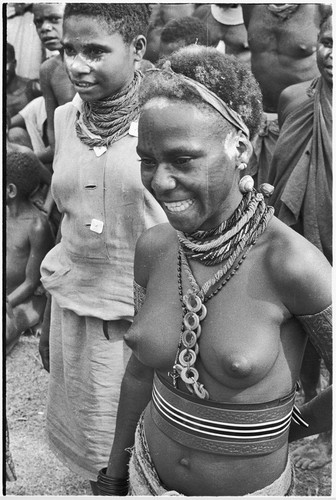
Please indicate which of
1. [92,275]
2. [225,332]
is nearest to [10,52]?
[92,275]

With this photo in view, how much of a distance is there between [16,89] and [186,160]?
152 centimetres

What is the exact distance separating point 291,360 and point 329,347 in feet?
0.36

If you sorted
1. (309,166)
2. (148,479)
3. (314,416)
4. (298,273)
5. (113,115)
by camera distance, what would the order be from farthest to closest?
1. (309,166)
2. (113,115)
3. (314,416)
4. (148,479)
5. (298,273)

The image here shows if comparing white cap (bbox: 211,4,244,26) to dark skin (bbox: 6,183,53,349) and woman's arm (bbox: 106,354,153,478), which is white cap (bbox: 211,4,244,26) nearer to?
dark skin (bbox: 6,183,53,349)

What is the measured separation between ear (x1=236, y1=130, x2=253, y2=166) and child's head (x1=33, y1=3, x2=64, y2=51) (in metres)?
1.32

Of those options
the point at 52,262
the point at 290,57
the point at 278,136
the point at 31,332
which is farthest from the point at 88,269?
the point at 290,57

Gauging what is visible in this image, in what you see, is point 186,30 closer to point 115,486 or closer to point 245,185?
point 245,185

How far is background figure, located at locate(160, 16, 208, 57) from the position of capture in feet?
9.43

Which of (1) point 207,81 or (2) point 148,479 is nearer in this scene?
(1) point 207,81

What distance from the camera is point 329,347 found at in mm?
1944

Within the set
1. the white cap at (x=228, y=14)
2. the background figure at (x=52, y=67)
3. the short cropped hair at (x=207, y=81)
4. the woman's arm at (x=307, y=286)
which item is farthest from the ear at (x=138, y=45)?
the woman's arm at (x=307, y=286)

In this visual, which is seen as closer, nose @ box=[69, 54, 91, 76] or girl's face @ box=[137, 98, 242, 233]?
girl's face @ box=[137, 98, 242, 233]

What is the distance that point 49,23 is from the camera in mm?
3074

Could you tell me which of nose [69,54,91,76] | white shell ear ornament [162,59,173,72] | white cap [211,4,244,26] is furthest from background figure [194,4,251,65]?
white shell ear ornament [162,59,173,72]
